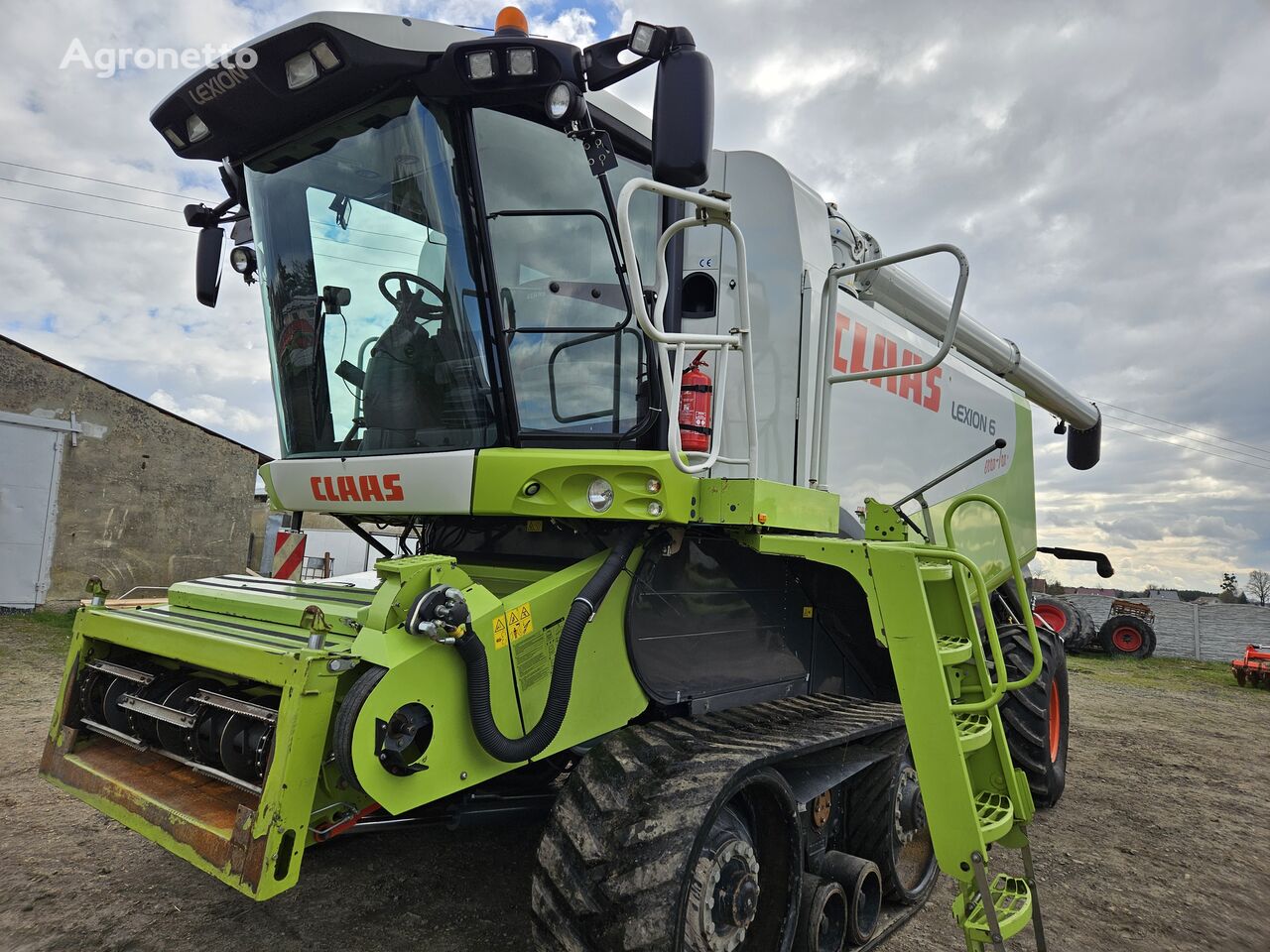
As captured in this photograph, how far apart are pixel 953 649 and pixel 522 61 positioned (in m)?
2.47

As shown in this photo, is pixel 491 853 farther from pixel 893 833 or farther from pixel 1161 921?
pixel 1161 921

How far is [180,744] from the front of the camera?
2.72 meters

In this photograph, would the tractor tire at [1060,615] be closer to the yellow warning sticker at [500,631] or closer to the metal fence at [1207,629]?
the metal fence at [1207,629]

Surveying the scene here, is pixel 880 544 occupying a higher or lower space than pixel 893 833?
higher

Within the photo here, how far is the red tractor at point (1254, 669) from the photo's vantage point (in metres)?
12.4

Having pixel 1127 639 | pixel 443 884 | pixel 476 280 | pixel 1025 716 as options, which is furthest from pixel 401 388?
pixel 1127 639

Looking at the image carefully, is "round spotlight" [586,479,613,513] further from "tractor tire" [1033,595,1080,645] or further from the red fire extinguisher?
"tractor tire" [1033,595,1080,645]

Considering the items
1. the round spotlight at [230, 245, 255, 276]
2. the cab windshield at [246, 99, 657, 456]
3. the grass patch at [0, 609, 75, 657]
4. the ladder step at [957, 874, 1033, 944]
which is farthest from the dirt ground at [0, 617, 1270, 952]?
the grass patch at [0, 609, 75, 657]

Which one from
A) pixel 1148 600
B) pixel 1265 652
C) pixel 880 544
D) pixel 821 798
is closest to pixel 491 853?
pixel 821 798

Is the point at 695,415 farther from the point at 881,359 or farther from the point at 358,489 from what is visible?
the point at 881,359

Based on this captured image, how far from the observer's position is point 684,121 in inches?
98.0

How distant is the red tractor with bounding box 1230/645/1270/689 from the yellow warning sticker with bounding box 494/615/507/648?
1402 cm

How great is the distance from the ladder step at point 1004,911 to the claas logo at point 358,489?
2.38 meters

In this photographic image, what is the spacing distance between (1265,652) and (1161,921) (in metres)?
11.5
